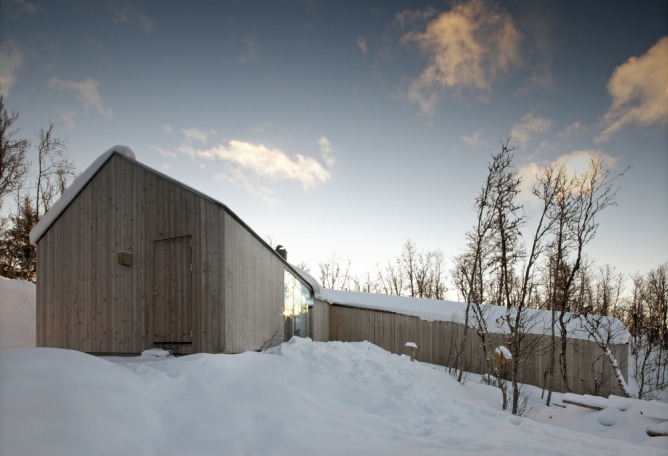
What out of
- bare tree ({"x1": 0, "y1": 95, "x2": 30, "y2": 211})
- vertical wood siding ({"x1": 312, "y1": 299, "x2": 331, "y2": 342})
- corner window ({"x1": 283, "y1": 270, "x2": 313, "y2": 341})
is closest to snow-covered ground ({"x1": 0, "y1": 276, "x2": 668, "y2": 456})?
corner window ({"x1": 283, "y1": 270, "x2": 313, "y2": 341})

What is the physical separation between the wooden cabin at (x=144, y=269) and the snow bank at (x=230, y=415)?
8.18 ft

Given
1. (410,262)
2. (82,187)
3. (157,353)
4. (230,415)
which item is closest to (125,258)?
(157,353)

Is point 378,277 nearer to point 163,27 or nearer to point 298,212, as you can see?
point 298,212

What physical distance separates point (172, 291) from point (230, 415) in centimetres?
467

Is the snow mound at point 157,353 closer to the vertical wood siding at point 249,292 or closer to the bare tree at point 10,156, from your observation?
the vertical wood siding at point 249,292

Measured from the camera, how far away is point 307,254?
136 feet

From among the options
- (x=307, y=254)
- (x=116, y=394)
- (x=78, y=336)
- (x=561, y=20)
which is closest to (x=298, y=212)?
(x=78, y=336)

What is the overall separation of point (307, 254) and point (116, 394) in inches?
1499

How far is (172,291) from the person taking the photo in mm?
7789

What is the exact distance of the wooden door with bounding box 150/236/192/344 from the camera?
7570 mm

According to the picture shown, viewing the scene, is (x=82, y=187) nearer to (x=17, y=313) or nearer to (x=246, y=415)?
(x=17, y=313)

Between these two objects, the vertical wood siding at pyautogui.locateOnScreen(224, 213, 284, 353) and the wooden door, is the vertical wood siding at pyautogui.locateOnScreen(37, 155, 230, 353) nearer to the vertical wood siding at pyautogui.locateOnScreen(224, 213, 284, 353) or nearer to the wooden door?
the wooden door

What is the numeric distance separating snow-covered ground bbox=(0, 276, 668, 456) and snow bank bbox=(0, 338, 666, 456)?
12 millimetres

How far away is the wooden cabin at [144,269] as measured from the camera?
7.50 metres
